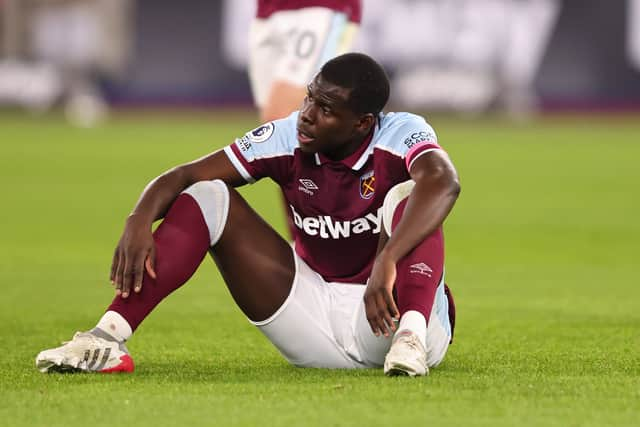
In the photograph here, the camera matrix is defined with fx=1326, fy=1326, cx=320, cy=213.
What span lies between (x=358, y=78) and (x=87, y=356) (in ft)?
4.04

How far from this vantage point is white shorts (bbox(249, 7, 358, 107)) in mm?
6809

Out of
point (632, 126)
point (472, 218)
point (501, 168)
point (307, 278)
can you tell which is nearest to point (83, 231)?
point (472, 218)

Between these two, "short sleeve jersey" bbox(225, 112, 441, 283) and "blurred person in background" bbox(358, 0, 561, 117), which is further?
"blurred person in background" bbox(358, 0, 561, 117)

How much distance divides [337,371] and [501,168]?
37.0 feet

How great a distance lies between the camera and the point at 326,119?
14.0 feet

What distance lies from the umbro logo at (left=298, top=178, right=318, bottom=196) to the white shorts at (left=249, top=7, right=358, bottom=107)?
7.62 feet

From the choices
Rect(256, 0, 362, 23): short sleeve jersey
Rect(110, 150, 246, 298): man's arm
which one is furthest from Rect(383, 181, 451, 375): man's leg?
Rect(256, 0, 362, 23): short sleeve jersey

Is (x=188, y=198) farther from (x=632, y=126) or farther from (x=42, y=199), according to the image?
(x=632, y=126)

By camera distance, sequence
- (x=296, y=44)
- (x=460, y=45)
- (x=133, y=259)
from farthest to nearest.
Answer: (x=460, y=45)
(x=296, y=44)
(x=133, y=259)

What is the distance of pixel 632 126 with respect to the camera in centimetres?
2316

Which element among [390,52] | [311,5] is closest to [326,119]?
[311,5]

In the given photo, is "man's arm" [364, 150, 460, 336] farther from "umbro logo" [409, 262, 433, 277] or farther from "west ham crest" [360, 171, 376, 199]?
"west ham crest" [360, 171, 376, 199]

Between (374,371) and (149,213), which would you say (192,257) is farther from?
(374,371)

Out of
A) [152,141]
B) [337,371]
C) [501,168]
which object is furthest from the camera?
[152,141]
